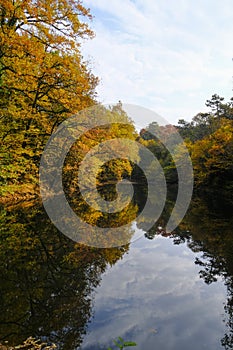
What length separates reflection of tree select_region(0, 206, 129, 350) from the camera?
4.42m

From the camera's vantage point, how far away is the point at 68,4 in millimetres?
14320

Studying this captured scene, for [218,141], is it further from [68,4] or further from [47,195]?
[68,4]

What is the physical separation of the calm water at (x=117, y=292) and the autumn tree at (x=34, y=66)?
25.4ft

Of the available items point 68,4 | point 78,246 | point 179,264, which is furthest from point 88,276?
point 68,4

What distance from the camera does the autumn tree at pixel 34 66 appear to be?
1333 cm

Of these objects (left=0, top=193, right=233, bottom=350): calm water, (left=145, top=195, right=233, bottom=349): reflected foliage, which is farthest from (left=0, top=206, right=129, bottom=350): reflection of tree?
(left=145, top=195, right=233, bottom=349): reflected foliage

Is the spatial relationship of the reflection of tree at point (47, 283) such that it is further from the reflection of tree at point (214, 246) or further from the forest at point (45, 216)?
the reflection of tree at point (214, 246)

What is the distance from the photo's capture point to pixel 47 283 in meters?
6.14

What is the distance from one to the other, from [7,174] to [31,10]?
8644mm

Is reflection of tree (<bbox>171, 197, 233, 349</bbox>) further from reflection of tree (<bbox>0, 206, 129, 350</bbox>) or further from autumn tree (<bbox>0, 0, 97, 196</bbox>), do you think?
autumn tree (<bbox>0, 0, 97, 196</bbox>)

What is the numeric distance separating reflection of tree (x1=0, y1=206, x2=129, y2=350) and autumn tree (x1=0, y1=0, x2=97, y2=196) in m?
7.75

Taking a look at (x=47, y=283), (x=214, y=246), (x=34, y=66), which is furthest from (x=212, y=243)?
(x=34, y=66)

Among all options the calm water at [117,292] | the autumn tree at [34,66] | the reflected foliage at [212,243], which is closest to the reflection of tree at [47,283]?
the calm water at [117,292]

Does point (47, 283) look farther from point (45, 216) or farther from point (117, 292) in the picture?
point (45, 216)
